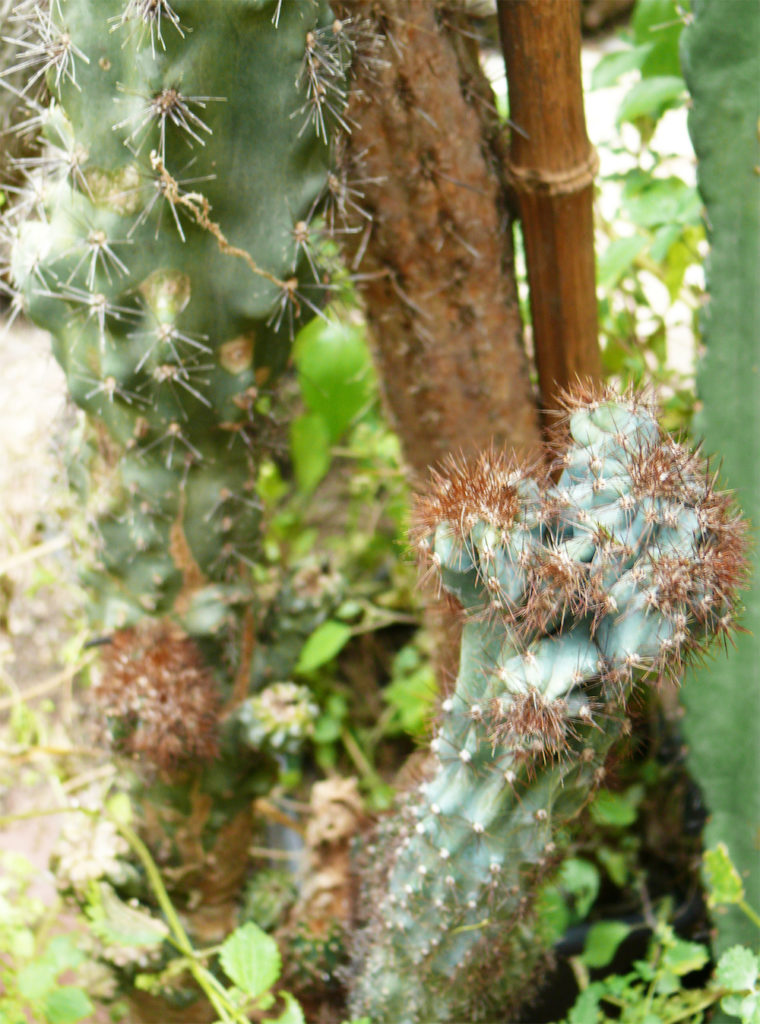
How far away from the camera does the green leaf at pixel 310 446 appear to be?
141 centimetres

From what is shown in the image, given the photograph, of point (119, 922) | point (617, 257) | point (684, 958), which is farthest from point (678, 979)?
point (617, 257)

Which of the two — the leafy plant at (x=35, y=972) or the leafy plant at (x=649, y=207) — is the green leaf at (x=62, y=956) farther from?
the leafy plant at (x=649, y=207)

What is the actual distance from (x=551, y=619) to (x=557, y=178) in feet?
1.62

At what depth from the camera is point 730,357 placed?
3.01 ft

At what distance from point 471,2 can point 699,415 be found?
477mm

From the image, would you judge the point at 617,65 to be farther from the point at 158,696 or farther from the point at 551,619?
the point at 158,696

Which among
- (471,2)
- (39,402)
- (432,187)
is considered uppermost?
(471,2)

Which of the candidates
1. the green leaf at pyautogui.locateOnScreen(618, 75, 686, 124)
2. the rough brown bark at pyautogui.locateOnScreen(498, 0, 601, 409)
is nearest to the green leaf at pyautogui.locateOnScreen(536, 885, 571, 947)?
the rough brown bark at pyautogui.locateOnScreen(498, 0, 601, 409)

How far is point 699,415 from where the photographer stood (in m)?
0.96

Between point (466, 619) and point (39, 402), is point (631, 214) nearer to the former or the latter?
point (466, 619)

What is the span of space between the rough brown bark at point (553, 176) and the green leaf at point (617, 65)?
26cm

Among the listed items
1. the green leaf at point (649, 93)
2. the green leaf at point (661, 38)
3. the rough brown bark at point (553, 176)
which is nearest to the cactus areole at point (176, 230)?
the rough brown bark at point (553, 176)

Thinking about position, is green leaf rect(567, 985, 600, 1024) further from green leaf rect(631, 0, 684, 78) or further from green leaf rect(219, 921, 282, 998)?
green leaf rect(631, 0, 684, 78)

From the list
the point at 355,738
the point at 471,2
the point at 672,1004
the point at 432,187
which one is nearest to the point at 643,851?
the point at 672,1004
